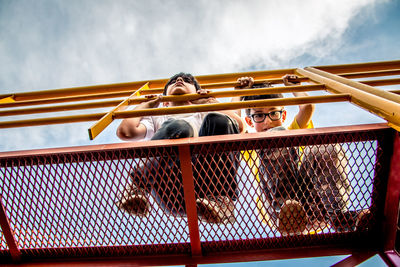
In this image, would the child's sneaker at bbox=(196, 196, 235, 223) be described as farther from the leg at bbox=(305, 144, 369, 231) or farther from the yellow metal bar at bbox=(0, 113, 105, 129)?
the yellow metal bar at bbox=(0, 113, 105, 129)

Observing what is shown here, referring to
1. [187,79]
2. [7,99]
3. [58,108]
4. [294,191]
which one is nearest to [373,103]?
[294,191]

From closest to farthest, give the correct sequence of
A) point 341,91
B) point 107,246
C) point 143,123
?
point 341,91
point 107,246
point 143,123

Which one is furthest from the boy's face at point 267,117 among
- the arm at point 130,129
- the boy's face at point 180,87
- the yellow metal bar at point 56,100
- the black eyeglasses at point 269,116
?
the yellow metal bar at point 56,100

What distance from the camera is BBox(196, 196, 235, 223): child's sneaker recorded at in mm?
1101

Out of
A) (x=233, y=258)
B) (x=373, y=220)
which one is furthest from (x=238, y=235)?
(x=373, y=220)

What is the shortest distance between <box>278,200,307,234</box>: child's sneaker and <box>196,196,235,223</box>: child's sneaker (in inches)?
10.4

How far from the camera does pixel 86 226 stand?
3.83 ft

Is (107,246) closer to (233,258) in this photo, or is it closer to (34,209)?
(34,209)

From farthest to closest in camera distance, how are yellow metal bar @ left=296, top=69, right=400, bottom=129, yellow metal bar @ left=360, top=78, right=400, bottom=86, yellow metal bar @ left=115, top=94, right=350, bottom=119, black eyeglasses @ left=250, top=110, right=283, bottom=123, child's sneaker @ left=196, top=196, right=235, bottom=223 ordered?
black eyeglasses @ left=250, top=110, right=283, bottom=123 < yellow metal bar @ left=360, top=78, right=400, bottom=86 < child's sneaker @ left=196, top=196, right=235, bottom=223 < yellow metal bar @ left=115, top=94, right=350, bottom=119 < yellow metal bar @ left=296, top=69, right=400, bottom=129

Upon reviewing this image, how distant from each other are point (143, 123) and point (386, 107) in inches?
56.9

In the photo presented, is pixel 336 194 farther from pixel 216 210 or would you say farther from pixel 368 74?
pixel 368 74

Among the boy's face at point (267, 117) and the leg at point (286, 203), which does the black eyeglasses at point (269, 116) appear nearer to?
the boy's face at point (267, 117)

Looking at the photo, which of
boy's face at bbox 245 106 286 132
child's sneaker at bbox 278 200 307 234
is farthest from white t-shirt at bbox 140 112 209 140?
child's sneaker at bbox 278 200 307 234

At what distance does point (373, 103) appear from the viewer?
2.64 ft
